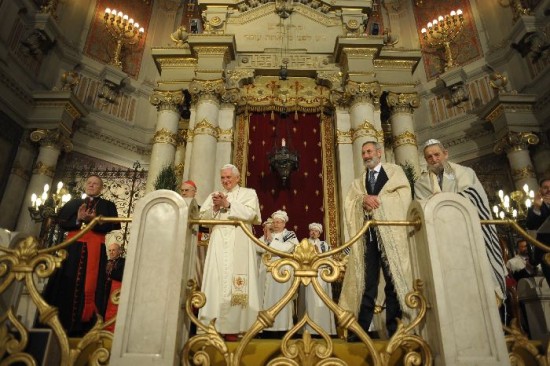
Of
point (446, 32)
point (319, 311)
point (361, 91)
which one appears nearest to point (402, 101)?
point (361, 91)

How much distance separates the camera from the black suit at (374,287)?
12.1ft

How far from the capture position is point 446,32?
1541cm

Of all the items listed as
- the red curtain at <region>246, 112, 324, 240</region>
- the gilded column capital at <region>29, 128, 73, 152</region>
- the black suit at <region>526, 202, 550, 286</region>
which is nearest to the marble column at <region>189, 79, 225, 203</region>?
the red curtain at <region>246, 112, 324, 240</region>

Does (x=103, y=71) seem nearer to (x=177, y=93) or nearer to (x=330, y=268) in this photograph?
(x=177, y=93)

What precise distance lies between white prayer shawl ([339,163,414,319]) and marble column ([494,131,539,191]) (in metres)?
9.03

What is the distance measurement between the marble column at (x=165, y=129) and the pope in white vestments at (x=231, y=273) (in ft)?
17.9

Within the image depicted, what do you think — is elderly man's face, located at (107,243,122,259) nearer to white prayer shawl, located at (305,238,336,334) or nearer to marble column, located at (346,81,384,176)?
white prayer shawl, located at (305,238,336,334)

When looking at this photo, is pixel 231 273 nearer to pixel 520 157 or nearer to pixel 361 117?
pixel 361 117

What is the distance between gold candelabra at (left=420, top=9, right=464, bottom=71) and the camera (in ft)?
49.7

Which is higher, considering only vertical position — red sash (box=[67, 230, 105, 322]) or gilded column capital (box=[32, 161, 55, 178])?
gilded column capital (box=[32, 161, 55, 178])

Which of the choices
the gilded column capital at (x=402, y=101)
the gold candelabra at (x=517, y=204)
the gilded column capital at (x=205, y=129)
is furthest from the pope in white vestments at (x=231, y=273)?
the gold candelabra at (x=517, y=204)

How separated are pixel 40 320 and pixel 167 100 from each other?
319 inches

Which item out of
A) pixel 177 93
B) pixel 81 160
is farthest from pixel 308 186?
pixel 81 160

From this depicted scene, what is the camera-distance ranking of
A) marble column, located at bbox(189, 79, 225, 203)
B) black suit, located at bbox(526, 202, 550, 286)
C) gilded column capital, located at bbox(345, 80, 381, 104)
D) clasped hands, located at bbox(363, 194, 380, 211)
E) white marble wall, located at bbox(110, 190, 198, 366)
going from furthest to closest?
gilded column capital, located at bbox(345, 80, 381, 104) < marble column, located at bbox(189, 79, 225, 203) < black suit, located at bbox(526, 202, 550, 286) < clasped hands, located at bbox(363, 194, 380, 211) < white marble wall, located at bbox(110, 190, 198, 366)
